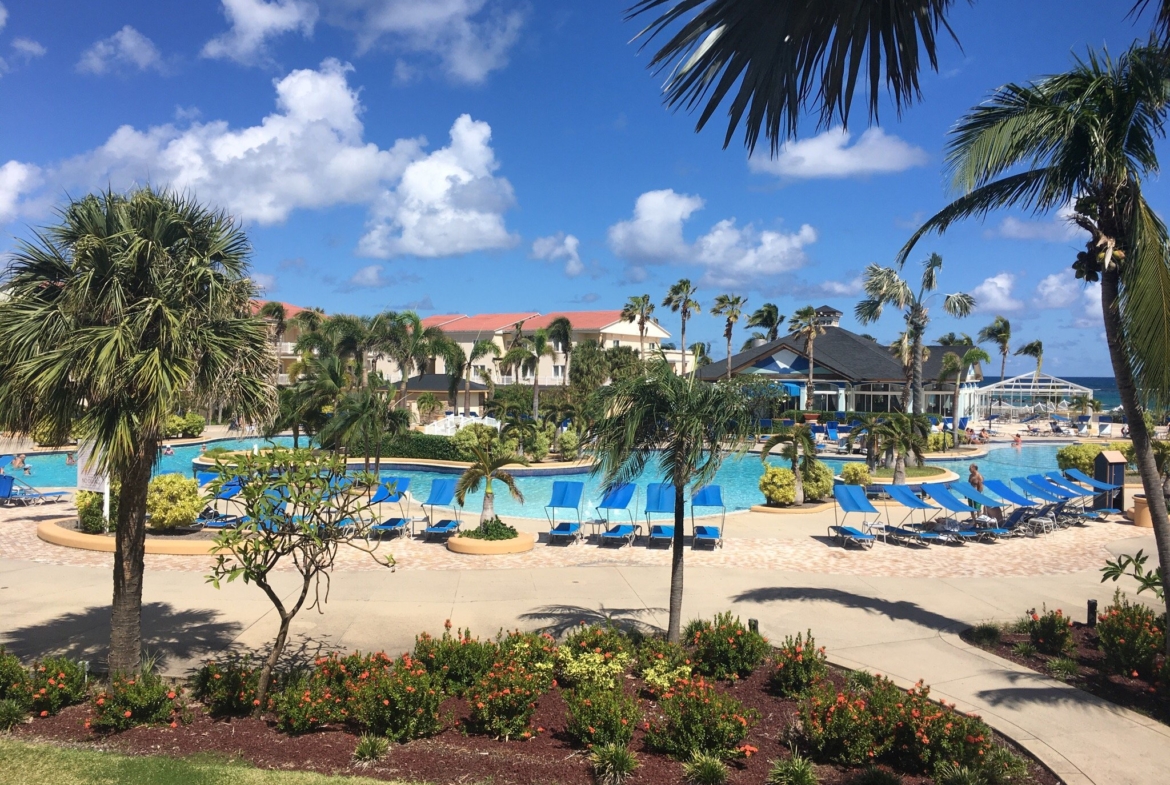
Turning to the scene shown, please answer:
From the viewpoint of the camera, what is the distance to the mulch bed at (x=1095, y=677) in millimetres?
7586

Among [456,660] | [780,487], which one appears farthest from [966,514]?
[456,660]

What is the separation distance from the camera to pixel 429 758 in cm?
629

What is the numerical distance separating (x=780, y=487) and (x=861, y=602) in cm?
822

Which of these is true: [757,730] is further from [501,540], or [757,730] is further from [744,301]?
[744,301]

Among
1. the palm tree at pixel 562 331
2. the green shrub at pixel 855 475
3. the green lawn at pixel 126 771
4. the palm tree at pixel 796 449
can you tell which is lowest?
the green lawn at pixel 126 771

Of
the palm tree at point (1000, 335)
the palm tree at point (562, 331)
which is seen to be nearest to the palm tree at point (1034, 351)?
the palm tree at point (1000, 335)

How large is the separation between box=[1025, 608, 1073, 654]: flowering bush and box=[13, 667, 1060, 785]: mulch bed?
276 centimetres

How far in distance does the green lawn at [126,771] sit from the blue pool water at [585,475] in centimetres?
1387

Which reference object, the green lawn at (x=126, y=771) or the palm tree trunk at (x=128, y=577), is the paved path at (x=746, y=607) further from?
the green lawn at (x=126, y=771)

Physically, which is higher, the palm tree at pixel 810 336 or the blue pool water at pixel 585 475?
the palm tree at pixel 810 336

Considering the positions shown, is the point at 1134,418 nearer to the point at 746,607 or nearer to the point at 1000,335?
the point at 746,607

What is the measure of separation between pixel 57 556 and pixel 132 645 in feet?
25.2

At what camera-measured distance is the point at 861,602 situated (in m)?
11.1

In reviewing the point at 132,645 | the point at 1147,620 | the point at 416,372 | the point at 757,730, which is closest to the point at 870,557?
the point at 1147,620
